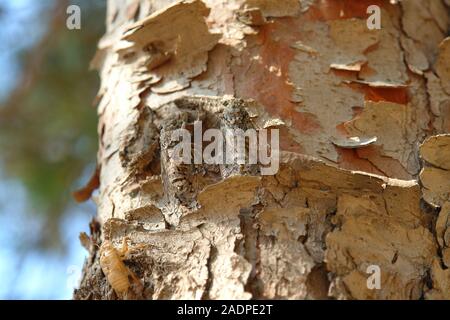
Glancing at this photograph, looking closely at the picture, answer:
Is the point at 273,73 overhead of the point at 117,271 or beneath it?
overhead

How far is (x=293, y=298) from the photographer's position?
0.90 meters

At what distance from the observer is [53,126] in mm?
2600

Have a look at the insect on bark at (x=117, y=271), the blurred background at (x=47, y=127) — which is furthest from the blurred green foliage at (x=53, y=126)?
the insect on bark at (x=117, y=271)

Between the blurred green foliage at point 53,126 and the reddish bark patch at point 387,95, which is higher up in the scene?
the blurred green foliage at point 53,126

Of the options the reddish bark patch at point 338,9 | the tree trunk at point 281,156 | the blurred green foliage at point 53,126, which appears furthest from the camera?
the blurred green foliage at point 53,126

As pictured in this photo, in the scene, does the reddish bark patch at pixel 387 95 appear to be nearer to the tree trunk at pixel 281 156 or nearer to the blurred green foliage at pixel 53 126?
the tree trunk at pixel 281 156
